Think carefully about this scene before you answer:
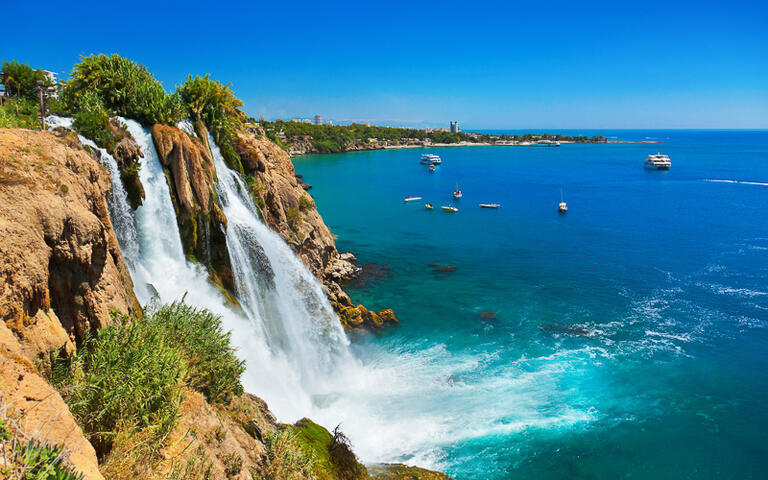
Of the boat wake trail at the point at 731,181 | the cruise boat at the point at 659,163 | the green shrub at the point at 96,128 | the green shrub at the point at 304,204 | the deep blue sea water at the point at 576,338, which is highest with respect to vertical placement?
the green shrub at the point at 96,128

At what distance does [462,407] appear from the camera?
1958 cm

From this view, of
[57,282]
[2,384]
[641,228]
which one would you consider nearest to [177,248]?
[57,282]

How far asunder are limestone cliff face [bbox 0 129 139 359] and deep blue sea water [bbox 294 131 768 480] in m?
12.4

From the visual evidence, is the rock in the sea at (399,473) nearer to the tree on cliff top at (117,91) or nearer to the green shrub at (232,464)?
the green shrub at (232,464)

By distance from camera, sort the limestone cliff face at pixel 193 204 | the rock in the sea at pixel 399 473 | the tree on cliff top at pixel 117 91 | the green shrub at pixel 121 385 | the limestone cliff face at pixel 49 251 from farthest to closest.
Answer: the tree on cliff top at pixel 117 91 < the limestone cliff face at pixel 193 204 < the rock in the sea at pixel 399 473 < the limestone cliff face at pixel 49 251 < the green shrub at pixel 121 385

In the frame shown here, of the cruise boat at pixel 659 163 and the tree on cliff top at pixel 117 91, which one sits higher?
the tree on cliff top at pixel 117 91

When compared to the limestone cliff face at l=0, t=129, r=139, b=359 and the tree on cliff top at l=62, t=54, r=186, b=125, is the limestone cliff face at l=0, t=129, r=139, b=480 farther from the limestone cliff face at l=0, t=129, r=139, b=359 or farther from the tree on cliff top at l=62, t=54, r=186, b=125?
the tree on cliff top at l=62, t=54, r=186, b=125

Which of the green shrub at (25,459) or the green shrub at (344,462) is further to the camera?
the green shrub at (344,462)

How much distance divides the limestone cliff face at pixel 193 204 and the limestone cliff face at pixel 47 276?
21.1 feet

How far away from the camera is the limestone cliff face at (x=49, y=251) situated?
733 centimetres

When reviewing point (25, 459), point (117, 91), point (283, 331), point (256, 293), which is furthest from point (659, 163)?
point (25, 459)

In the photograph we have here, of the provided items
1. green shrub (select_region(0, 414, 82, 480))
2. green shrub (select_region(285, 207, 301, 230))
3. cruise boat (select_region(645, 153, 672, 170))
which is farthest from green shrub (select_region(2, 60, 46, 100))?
cruise boat (select_region(645, 153, 672, 170))

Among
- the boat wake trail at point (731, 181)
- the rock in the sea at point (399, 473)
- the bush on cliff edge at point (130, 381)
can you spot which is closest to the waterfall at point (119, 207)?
the bush on cliff edge at point (130, 381)

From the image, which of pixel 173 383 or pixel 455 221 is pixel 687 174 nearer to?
pixel 455 221
